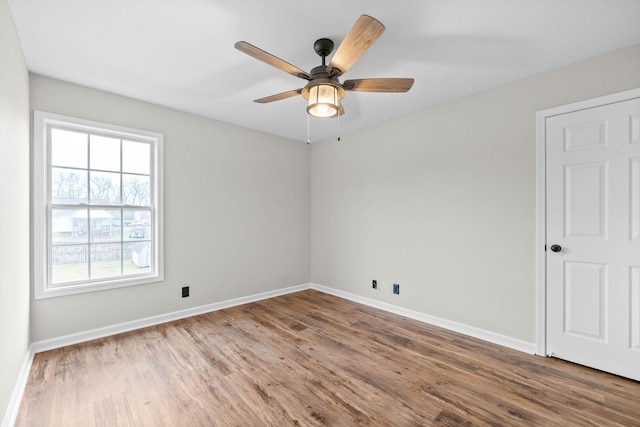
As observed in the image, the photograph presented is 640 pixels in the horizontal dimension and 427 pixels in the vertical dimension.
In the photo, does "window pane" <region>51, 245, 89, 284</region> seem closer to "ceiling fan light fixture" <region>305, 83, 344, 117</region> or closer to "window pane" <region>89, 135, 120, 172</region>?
"window pane" <region>89, 135, 120, 172</region>

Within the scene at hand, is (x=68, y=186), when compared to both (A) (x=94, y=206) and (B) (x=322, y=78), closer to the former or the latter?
(A) (x=94, y=206)

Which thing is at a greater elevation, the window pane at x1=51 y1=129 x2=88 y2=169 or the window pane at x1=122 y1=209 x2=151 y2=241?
the window pane at x1=51 y1=129 x2=88 y2=169

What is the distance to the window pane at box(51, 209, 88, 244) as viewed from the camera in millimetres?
2756

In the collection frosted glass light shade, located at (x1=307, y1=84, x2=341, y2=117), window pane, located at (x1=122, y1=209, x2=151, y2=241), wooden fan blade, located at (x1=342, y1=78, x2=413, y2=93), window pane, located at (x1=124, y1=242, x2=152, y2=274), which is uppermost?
wooden fan blade, located at (x1=342, y1=78, x2=413, y2=93)

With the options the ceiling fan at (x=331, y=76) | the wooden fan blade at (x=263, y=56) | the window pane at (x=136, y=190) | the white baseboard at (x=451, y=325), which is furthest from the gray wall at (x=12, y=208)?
the white baseboard at (x=451, y=325)

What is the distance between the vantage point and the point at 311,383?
2.16 metres

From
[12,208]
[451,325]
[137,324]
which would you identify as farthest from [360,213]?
[12,208]

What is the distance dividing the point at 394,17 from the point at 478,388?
261 cm

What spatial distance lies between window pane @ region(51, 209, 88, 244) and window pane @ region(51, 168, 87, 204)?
11cm

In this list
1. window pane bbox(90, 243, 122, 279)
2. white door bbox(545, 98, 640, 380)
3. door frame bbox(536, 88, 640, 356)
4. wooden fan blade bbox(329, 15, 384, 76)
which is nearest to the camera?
wooden fan blade bbox(329, 15, 384, 76)

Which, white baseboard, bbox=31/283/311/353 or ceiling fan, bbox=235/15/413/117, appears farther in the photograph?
white baseboard, bbox=31/283/311/353

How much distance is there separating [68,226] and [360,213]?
130 inches

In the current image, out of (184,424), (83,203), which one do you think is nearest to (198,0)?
(83,203)

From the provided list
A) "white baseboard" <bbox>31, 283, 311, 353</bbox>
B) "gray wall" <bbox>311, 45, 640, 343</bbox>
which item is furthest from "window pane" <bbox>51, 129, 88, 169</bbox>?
"gray wall" <bbox>311, 45, 640, 343</bbox>
